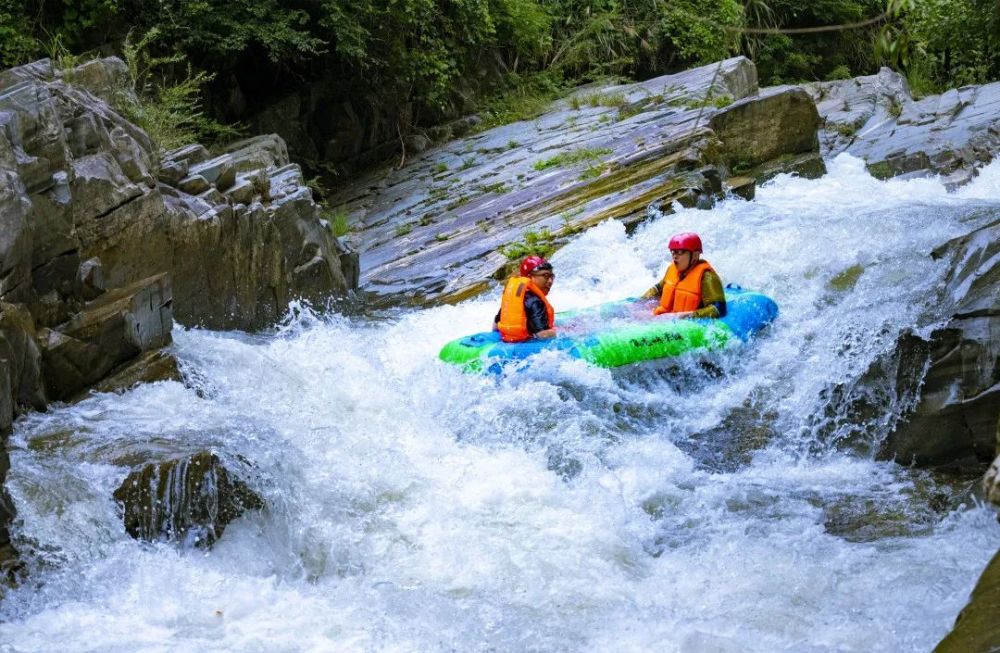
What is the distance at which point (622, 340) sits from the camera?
7.52 meters

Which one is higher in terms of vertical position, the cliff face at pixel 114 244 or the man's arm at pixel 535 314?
the cliff face at pixel 114 244

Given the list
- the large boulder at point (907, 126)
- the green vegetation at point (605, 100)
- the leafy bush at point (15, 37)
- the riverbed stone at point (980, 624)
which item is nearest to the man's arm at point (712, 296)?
the riverbed stone at point (980, 624)

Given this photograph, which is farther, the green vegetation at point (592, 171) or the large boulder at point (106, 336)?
the green vegetation at point (592, 171)

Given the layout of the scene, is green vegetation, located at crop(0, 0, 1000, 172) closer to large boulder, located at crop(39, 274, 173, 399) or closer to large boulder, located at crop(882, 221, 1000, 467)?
large boulder, located at crop(39, 274, 173, 399)

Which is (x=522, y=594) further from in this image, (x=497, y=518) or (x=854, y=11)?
(x=854, y=11)

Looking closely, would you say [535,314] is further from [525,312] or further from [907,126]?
[907,126]

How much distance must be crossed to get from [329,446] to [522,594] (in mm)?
1952

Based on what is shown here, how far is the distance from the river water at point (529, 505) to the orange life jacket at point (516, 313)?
0.44 metres

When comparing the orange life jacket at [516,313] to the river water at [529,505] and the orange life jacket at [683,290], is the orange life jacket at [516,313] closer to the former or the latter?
the river water at [529,505]

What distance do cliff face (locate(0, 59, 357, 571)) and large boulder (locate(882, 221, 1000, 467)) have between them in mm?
4626

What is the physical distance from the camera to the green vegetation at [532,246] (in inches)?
433

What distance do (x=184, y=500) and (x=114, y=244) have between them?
336cm

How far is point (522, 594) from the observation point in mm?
4770

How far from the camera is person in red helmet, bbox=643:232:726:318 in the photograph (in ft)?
26.1
